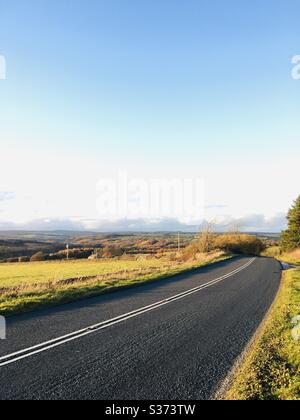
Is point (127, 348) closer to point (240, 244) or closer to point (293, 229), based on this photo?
point (293, 229)

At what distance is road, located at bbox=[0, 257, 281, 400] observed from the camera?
5.31 m

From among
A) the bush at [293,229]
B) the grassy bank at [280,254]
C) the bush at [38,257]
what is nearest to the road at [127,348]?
the grassy bank at [280,254]

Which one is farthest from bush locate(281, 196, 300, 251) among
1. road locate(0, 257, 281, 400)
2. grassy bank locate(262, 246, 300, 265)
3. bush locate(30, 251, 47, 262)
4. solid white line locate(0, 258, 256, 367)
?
bush locate(30, 251, 47, 262)

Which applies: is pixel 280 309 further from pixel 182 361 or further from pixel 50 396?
pixel 50 396

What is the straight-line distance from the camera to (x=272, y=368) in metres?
6.41

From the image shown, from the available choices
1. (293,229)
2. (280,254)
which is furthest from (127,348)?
(280,254)

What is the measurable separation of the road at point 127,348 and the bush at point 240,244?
61.2 m

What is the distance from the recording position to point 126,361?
21.5ft

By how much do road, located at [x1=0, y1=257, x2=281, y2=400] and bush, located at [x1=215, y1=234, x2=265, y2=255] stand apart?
6115 cm

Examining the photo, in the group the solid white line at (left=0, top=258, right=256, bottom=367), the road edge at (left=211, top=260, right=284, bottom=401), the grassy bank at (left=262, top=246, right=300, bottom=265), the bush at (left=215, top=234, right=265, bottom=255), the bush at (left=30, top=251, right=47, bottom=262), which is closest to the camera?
the road edge at (left=211, top=260, right=284, bottom=401)

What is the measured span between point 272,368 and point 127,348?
3021 mm

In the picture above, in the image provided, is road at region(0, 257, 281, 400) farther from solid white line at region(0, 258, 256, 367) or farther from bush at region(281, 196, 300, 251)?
bush at region(281, 196, 300, 251)

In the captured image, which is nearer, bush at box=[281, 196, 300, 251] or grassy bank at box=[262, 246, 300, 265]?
grassy bank at box=[262, 246, 300, 265]

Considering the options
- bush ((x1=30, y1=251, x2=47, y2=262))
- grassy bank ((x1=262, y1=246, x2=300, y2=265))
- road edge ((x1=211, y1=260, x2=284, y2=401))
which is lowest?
bush ((x1=30, y1=251, x2=47, y2=262))
